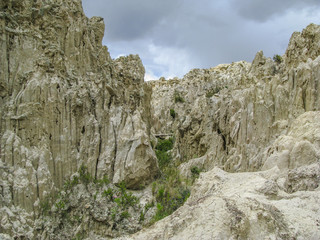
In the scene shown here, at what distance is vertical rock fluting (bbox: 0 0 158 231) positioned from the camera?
1381 cm

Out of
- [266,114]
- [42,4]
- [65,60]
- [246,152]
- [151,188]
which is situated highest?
[42,4]

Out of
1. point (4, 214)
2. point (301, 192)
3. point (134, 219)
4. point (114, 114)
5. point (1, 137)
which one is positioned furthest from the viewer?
point (114, 114)

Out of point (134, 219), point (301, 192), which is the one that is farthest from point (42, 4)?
point (301, 192)

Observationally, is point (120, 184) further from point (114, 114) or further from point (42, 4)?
point (42, 4)

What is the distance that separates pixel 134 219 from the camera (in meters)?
14.6

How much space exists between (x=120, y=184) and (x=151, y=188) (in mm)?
1672

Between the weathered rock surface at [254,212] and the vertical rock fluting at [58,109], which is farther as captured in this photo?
the vertical rock fluting at [58,109]

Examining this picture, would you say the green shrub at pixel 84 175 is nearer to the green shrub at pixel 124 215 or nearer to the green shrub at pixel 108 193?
the green shrub at pixel 108 193

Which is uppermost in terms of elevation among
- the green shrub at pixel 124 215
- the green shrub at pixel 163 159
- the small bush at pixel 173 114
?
the small bush at pixel 173 114

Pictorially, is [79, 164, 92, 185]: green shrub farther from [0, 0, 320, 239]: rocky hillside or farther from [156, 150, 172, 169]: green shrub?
[156, 150, 172, 169]: green shrub

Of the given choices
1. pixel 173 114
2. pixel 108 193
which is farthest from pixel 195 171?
pixel 173 114

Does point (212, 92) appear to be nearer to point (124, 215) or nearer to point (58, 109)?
point (58, 109)

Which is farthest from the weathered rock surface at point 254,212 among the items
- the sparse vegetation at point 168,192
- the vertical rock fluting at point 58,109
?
the vertical rock fluting at point 58,109

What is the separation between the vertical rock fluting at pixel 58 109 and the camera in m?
13.8
